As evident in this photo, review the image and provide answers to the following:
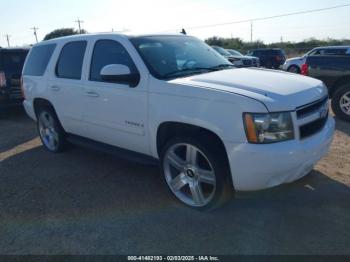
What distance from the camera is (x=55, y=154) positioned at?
597 cm

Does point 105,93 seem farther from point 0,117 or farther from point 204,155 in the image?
point 0,117

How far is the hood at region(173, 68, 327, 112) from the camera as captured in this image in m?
3.10

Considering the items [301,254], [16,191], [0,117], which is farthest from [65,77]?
[0,117]

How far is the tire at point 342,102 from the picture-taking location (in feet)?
23.5

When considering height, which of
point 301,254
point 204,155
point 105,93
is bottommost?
point 301,254

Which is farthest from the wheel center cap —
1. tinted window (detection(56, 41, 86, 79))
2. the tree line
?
the tree line

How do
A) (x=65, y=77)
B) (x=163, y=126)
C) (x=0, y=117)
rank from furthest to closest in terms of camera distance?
1. (x=0, y=117)
2. (x=65, y=77)
3. (x=163, y=126)

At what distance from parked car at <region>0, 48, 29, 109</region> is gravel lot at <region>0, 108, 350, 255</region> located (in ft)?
14.3

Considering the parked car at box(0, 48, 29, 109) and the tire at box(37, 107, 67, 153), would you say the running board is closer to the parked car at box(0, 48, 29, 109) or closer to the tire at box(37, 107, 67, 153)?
the tire at box(37, 107, 67, 153)

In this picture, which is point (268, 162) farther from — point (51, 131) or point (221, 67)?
point (51, 131)

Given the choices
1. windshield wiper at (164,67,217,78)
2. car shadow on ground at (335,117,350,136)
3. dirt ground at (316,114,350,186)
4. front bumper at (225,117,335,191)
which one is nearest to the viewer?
front bumper at (225,117,335,191)

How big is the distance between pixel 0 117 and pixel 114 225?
7575 millimetres

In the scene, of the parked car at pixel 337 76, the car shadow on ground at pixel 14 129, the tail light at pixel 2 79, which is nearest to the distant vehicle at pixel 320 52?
the parked car at pixel 337 76

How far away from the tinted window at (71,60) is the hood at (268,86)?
6.25 feet
